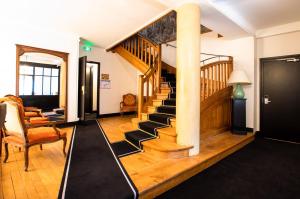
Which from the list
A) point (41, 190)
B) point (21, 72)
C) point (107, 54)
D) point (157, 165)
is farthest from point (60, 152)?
point (107, 54)

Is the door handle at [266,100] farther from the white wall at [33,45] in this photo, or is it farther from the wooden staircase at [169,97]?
the white wall at [33,45]

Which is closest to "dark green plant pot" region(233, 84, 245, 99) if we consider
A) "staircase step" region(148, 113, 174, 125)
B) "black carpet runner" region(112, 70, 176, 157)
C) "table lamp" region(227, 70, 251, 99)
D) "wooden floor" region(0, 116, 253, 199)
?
"table lamp" region(227, 70, 251, 99)

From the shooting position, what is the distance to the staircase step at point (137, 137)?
326 cm

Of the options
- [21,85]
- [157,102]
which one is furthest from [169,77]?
[21,85]

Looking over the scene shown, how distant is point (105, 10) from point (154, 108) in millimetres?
2637

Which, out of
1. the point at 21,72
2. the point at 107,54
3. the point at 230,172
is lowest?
the point at 230,172

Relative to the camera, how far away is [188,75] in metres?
2.83

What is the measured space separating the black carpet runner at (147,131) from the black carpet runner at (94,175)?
252mm

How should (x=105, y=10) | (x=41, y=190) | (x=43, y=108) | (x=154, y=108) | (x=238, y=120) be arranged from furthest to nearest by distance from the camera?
(x=43, y=108)
(x=154, y=108)
(x=238, y=120)
(x=105, y=10)
(x=41, y=190)

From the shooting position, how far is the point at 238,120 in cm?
424

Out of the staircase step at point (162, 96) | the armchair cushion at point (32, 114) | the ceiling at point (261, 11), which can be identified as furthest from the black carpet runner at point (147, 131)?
the ceiling at point (261, 11)

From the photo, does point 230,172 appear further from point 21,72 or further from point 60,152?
point 21,72

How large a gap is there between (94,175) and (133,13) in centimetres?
352

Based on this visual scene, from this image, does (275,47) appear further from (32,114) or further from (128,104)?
(32,114)
